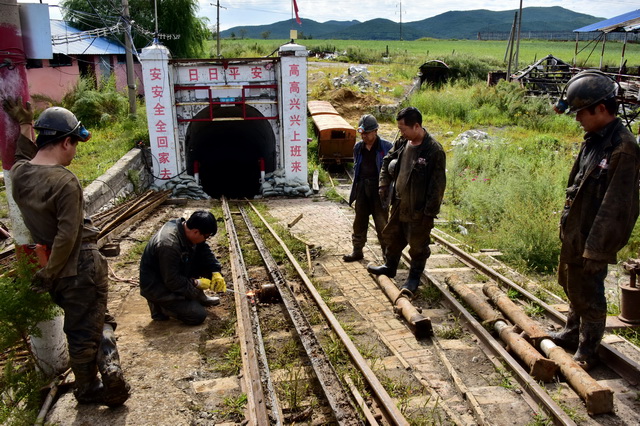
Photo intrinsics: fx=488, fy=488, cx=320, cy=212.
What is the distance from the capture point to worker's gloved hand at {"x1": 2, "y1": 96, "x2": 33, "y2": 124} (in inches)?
150

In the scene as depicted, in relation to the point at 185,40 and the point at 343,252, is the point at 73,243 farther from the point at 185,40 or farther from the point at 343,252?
the point at 185,40

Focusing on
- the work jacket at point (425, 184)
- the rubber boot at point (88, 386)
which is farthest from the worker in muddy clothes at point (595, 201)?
the rubber boot at point (88, 386)

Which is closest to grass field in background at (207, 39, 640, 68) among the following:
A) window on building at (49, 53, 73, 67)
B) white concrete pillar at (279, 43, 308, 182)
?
window on building at (49, 53, 73, 67)

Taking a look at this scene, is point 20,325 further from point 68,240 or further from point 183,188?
point 183,188

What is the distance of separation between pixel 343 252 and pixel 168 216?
4.76 m

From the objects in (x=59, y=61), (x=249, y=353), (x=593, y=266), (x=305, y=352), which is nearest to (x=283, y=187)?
(x=305, y=352)

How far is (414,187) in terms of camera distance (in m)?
6.09

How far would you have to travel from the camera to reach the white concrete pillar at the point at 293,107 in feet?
43.7

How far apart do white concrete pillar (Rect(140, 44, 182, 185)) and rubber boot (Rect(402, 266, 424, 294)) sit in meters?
9.26

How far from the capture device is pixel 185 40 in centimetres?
3238

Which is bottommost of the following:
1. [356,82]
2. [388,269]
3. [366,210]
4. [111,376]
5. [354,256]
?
[354,256]

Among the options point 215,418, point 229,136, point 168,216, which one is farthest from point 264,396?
point 229,136

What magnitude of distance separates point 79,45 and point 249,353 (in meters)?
27.2

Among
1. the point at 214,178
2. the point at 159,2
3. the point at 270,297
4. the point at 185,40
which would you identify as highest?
the point at 159,2
